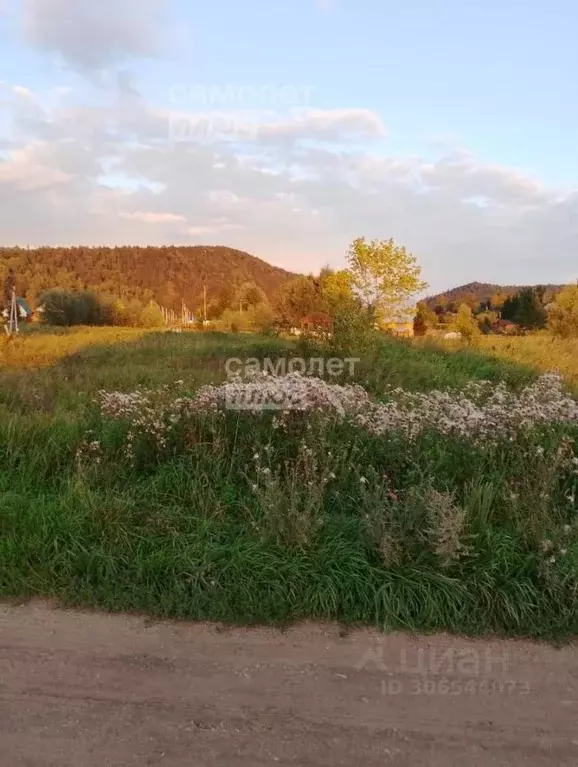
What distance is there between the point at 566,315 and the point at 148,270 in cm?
12302

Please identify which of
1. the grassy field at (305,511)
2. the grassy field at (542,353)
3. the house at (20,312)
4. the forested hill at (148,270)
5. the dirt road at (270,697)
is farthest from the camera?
the forested hill at (148,270)

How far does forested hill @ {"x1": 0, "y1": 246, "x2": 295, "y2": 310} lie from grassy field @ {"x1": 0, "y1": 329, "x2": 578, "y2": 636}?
109284mm

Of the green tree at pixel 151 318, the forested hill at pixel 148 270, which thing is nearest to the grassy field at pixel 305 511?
the green tree at pixel 151 318

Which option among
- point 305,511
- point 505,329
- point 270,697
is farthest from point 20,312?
point 270,697

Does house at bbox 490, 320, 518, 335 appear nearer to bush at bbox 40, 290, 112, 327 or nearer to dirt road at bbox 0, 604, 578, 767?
dirt road at bbox 0, 604, 578, 767

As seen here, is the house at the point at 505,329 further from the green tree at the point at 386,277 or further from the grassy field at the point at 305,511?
the grassy field at the point at 305,511

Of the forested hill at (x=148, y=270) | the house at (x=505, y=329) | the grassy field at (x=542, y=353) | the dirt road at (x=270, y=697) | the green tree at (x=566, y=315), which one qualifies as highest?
the forested hill at (x=148, y=270)

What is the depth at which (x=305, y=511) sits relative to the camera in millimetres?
3635

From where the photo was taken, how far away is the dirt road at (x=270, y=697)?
2.18m

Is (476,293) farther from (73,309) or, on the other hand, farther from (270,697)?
(270,697)

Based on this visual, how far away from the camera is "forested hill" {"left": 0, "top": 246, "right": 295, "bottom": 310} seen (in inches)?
4729

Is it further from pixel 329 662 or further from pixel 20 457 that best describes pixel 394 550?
pixel 20 457

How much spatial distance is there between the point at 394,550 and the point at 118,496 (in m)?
2.10

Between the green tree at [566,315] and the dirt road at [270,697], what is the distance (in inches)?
1088
